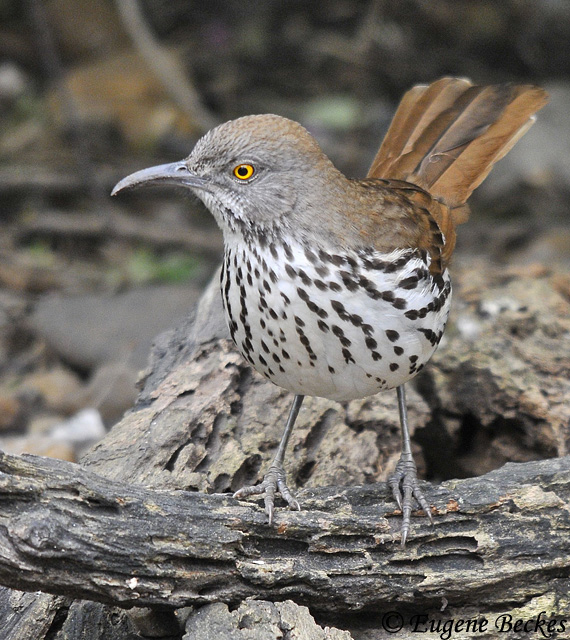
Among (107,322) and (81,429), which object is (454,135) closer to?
(81,429)

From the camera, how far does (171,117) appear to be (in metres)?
8.30

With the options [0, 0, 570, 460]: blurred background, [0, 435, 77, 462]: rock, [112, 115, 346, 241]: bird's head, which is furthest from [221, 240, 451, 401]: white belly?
[0, 0, 570, 460]: blurred background

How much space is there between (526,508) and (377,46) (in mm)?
6069

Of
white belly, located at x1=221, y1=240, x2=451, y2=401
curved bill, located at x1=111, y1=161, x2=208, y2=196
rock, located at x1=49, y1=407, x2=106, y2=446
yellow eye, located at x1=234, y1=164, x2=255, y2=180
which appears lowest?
rock, located at x1=49, y1=407, x2=106, y2=446

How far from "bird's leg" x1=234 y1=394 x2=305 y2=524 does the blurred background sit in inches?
102

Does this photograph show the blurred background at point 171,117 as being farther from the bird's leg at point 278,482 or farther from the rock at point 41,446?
the bird's leg at point 278,482

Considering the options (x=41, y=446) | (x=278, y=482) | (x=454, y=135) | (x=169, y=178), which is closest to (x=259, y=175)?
(x=169, y=178)

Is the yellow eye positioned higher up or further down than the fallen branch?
higher up

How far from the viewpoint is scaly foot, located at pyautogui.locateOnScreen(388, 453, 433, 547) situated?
3164mm

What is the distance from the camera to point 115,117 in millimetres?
8266

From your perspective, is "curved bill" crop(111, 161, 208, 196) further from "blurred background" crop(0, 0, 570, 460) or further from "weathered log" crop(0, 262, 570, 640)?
"blurred background" crop(0, 0, 570, 460)

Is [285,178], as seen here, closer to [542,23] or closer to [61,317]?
[61,317]

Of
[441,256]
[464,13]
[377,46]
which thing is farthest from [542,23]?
[441,256]

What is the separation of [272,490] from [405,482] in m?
0.52
